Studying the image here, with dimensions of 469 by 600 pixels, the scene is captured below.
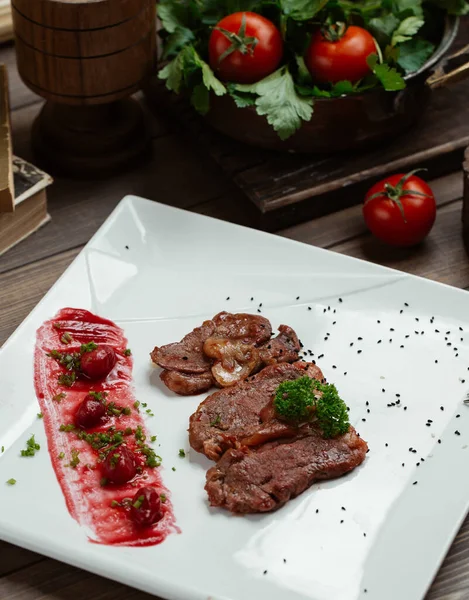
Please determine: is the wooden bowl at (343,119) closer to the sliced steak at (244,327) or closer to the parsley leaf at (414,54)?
the parsley leaf at (414,54)

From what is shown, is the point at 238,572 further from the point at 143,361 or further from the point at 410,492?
the point at 143,361

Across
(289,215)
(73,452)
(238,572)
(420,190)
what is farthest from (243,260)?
(238,572)

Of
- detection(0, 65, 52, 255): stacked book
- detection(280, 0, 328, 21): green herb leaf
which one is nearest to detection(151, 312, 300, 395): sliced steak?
detection(0, 65, 52, 255): stacked book

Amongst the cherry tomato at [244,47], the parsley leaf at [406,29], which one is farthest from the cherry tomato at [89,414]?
the parsley leaf at [406,29]

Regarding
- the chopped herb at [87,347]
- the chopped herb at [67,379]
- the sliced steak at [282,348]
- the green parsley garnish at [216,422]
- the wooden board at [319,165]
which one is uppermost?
the wooden board at [319,165]

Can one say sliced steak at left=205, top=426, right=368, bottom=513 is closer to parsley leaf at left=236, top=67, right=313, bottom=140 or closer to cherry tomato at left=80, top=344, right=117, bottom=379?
cherry tomato at left=80, top=344, right=117, bottom=379
